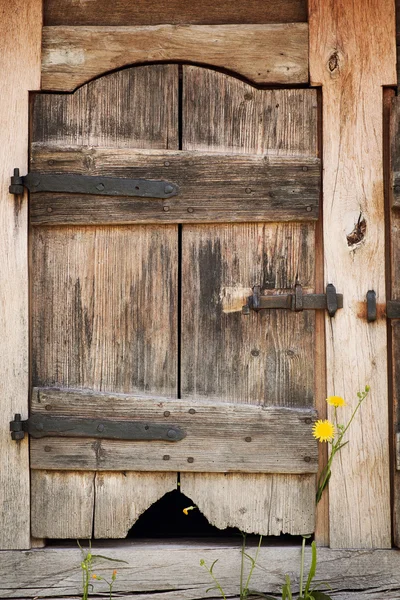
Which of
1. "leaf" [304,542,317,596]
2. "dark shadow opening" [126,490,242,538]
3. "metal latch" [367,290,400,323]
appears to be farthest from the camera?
"dark shadow opening" [126,490,242,538]

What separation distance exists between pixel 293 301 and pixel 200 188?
51 cm

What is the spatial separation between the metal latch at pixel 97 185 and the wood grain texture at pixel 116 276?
13 centimetres

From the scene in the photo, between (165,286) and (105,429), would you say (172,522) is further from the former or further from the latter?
(165,286)

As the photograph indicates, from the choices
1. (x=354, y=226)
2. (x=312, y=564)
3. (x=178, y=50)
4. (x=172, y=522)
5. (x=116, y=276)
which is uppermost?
(x=178, y=50)

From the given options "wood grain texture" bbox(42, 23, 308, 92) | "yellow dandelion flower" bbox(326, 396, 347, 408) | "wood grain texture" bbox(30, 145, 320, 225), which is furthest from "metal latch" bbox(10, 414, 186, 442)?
"wood grain texture" bbox(42, 23, 308, 92)

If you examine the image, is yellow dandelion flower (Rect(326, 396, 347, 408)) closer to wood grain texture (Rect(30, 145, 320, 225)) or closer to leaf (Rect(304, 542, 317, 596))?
leaf (Rect(304, 542, 317, 596))

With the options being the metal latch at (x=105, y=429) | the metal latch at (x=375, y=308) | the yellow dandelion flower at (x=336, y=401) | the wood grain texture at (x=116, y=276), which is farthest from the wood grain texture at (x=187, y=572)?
the metal latch at (x=375, y=308)

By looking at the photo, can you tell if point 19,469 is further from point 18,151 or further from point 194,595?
point 18,151

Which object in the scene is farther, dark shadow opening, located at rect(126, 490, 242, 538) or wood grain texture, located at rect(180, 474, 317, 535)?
dark shadow opening, located at rect(126, 490, 242, 538)

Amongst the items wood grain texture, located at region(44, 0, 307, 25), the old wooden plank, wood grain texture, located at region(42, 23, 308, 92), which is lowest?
the old wooden plank

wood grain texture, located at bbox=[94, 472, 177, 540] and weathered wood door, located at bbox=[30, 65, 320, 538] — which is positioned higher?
weathered wood door, located at bbox=[30, 65, 320, 538]

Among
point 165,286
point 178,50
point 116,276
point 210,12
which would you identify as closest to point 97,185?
point 116,276

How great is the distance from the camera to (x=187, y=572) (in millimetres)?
2359

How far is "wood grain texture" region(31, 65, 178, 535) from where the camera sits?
7.84ft
